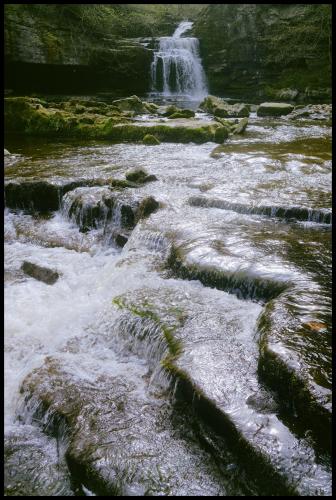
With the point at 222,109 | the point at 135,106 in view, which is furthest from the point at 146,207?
the point at 135,106

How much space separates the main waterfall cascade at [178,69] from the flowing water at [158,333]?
697 inches

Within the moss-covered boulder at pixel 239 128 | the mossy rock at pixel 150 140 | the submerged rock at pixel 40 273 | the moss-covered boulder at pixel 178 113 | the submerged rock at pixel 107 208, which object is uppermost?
the moss-covered boulder at pixel 178 113

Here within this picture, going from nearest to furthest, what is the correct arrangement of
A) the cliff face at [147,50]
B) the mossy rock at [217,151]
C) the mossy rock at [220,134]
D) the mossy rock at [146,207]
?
the mossy rock at [146,207] < the mossy rock at [217,151] < the mossy rock at [220,134] < the cliff face at [147,50]

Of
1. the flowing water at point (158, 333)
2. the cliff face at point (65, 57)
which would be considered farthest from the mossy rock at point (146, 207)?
the cliff face at point (65, 57)

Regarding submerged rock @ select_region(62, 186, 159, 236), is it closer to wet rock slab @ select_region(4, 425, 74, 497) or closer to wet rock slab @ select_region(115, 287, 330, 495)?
wet rock slab @ select_region(115, 287, 330, 495)

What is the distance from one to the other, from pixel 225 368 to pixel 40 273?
3.58 metres

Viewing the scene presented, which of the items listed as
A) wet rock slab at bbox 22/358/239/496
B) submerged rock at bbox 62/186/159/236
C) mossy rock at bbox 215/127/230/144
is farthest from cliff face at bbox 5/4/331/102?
wet rock slab at bbox 22/358/239/496

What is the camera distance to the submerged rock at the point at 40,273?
233 inches

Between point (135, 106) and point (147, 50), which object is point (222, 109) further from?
point (147, 50)

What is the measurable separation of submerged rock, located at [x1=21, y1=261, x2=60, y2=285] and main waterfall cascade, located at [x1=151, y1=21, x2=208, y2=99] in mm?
20849

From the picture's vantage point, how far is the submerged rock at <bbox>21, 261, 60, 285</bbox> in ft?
19.5

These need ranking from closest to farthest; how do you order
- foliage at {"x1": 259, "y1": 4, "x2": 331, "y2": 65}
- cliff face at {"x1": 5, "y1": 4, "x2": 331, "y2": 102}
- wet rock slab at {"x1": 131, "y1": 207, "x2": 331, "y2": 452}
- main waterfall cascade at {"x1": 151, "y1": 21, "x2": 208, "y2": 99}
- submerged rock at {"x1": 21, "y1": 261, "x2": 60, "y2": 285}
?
wet rock slab at {"x1": 131, "y1": 207, "x2": 331, "y2": 452}, submerged rock at {"x1": 21, "y1": 261, "x2": 60, "y2": 285}, cliff face at {"x1": 5, "y1": 4, "x2": 331, "y2": 102}, foliage at {"x1": 259, "y1": 4, "x2": 331, "y2": 65}, main waterfall cascade at {"x1": 151, "y1": 21, "x2": 208, "y2": 99}

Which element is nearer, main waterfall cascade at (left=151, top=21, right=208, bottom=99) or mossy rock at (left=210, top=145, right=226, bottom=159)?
mossy rock at (left=210, top=145, right=226, bottom=159)

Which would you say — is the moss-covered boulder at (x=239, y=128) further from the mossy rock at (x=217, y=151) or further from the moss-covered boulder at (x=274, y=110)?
the moss-covered boulder at (x=274, y=110)
